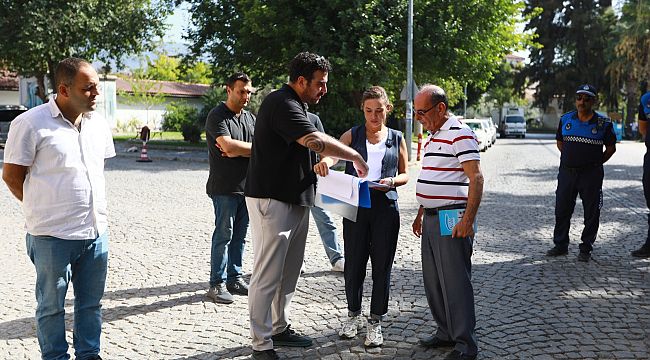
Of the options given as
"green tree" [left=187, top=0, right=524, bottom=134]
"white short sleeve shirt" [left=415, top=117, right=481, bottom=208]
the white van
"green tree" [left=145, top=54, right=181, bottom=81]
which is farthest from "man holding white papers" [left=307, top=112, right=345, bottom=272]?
"green tree" [left=145, top=54, right=181, bottom=81]

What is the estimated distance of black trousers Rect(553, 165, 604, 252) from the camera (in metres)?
7.12

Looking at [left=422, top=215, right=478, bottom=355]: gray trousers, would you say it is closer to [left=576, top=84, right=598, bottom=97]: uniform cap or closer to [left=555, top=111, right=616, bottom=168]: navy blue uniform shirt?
[left=555, top=111, right=616, bottom=168]: navy blue uniform shirt

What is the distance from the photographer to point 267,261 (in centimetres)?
414

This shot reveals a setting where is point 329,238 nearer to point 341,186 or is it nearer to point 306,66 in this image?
point 341,186

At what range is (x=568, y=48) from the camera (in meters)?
57.2

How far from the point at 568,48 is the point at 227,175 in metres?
57.9

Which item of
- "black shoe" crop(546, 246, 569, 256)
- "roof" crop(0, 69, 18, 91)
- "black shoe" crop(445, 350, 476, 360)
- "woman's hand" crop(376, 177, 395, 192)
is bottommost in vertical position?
"black shoe" crop(445, 350, 476, 360)

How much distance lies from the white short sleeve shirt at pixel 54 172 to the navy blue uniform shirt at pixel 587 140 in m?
5.39

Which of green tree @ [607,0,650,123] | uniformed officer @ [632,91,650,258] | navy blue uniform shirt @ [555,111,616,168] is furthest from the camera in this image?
green tree @ [607,0,650,123]

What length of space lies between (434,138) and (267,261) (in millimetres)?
1374

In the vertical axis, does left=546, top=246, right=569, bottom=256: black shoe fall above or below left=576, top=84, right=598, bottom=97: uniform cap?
below

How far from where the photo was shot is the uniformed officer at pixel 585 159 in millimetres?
7023

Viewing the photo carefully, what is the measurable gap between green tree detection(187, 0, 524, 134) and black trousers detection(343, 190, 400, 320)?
49.7ft

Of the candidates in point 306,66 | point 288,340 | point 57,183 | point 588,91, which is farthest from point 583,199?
point 57,183
